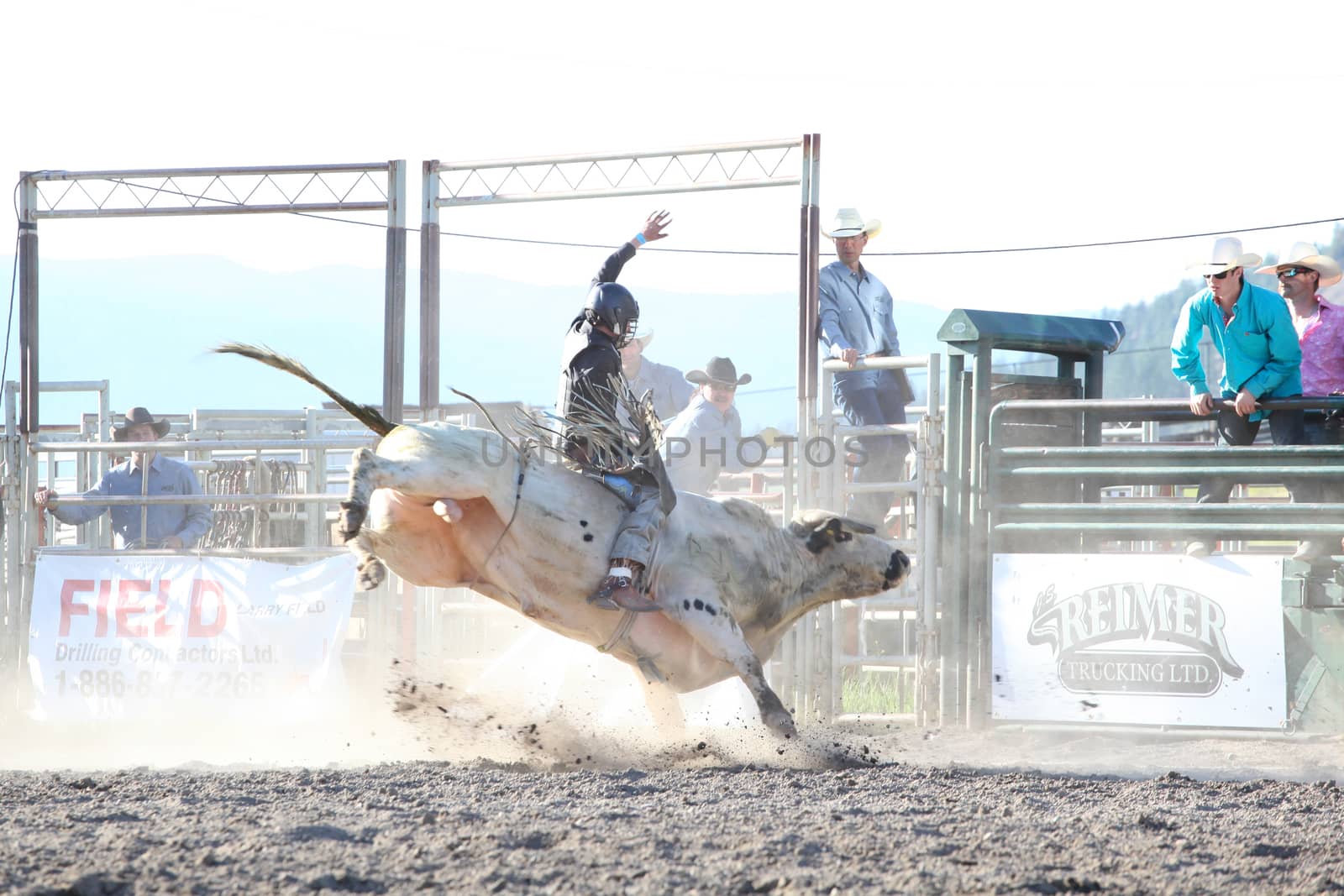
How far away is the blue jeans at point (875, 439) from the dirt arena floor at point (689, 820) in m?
2.22

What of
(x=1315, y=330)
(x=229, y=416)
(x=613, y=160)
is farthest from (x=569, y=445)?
(x=229, y=416)

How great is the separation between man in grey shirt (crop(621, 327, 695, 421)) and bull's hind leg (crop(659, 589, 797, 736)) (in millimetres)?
2782

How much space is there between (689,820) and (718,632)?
80.6 inches

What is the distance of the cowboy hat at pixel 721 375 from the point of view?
8.32 meters

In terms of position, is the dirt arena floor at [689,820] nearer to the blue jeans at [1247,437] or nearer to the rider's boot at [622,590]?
the rider's boot at [622,590]

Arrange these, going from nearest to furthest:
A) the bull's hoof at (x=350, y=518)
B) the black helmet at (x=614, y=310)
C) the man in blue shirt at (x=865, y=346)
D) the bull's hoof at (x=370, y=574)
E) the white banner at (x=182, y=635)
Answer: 1. the bull's hoof at (x=350, y=518)
2. the bull's hoof at (x=370, y=574)
3. the black helmet at (x=614, y=310)
4. the white banner at (x=182, y=635)
5. the man in blue shirt at (x=865, y=346)

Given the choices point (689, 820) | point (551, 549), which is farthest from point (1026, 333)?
point (689, 820)

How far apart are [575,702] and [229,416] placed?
23.3ft

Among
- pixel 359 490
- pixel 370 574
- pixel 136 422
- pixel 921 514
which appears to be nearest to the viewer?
→ pixel 359 490

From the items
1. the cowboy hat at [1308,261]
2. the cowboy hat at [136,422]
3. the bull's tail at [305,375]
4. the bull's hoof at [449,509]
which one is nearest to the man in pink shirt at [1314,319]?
the cowboy hat at [1308,261]

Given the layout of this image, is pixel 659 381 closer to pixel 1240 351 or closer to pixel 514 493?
pixel 514 493

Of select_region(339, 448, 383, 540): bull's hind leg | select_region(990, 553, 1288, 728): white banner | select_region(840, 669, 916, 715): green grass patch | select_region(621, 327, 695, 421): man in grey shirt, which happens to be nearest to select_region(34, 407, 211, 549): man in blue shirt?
select_region(621, 327, 695, 421): man in grey shirt

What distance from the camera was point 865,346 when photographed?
8375mm

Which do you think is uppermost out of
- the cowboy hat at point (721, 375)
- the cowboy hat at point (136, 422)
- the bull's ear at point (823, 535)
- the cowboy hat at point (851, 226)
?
the cowboy hat at point (851, 226)
